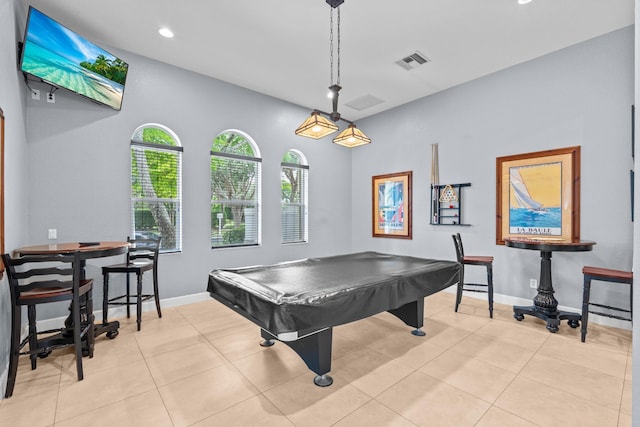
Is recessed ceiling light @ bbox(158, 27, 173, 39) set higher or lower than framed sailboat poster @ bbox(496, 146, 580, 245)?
higher

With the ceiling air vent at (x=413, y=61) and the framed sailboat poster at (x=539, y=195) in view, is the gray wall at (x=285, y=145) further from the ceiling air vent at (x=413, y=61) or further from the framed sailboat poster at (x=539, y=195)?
the ceiling air vent at (x=413, y=61)

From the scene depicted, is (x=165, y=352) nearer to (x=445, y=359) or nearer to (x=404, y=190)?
(x=445, y=359)

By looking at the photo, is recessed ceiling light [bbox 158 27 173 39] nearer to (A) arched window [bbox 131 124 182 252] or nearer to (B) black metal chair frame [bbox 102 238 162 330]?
(A) arched window [bbox 131 124 182 252]

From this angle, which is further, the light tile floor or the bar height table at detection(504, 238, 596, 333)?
the bar height table at detection(504, 238, 596, 333)

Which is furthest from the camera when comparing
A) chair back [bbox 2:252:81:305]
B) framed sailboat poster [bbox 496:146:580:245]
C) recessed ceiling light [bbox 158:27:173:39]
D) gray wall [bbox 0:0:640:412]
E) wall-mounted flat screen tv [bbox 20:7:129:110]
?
framed sailboat poster [bbox 496:146:580:245]

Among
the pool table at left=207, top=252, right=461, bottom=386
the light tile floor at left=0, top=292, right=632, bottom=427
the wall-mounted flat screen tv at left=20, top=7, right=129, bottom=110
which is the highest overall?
the wall-mounted flat screen tv at left=20, top=7, right=129, bottom=110

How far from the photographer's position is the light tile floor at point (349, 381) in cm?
187

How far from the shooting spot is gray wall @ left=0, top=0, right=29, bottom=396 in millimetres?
2283

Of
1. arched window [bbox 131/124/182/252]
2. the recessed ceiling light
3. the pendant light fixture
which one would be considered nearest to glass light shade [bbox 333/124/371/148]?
the pendant light fixture

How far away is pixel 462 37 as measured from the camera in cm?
348

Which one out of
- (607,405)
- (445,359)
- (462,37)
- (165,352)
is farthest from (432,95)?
(165,352)

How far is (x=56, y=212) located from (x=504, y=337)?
5.02 meters

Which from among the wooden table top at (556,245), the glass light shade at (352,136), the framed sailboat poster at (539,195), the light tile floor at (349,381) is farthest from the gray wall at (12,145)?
the framed sailboat poster at (539,195)

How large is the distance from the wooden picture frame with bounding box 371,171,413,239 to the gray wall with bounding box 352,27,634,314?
14cm
